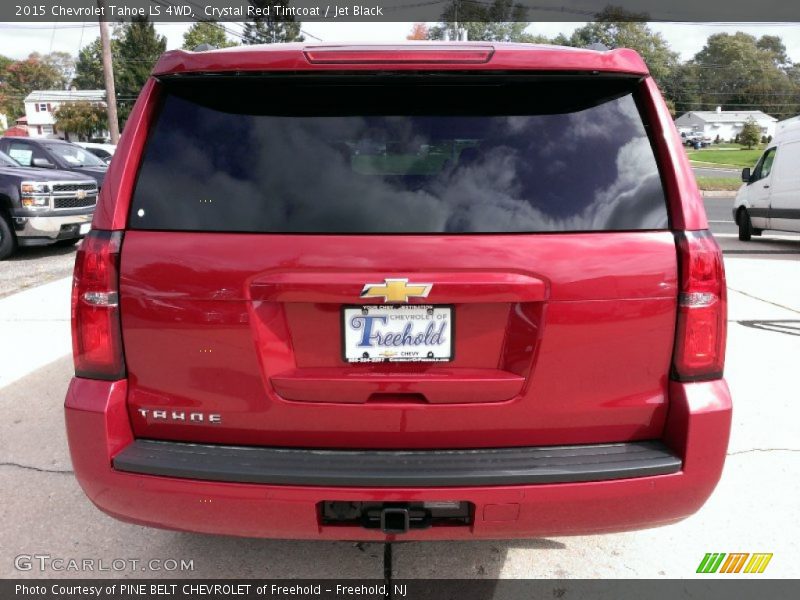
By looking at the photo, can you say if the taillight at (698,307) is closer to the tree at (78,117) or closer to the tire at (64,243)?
the tire at (64,243)

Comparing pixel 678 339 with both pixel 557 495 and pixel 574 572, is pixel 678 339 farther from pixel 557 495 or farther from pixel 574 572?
pixel 574 572

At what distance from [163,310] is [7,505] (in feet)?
6.19

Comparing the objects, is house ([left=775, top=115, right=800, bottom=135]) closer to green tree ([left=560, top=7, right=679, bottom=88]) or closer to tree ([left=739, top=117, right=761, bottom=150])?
tree ([left=739, top=117, right=761, bottom=150])

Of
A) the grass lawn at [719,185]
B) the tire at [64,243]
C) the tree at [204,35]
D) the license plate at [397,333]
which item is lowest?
the tire at [64,243]

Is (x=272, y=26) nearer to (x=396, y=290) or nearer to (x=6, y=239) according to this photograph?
(x=6, y=239)

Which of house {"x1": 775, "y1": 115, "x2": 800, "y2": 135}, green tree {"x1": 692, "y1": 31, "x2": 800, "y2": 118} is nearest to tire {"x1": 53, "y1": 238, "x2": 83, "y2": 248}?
house {"x1": 775, "y1": 115, "x2": 800, "y2": 135}

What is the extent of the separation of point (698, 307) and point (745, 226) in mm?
13002

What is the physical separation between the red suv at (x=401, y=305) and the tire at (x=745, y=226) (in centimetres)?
1281

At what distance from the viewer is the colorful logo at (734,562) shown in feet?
8.82

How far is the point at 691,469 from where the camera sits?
2.05 meters

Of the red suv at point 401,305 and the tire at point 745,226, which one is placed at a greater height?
the red suv at point 401,305

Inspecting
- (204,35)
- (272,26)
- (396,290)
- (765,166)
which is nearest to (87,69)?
(204,35)

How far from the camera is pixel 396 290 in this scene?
6.37 feet

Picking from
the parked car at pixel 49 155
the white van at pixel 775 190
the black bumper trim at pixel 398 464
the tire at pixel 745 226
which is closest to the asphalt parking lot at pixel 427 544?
the black bumper trim at pixel 398 464
